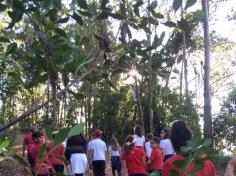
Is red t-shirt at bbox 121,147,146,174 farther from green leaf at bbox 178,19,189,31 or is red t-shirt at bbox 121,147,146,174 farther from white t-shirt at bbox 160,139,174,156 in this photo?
green leaf at bbox 178,19,189,31

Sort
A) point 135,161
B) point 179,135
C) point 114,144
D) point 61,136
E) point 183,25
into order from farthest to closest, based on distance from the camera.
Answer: point 114,144 → point 135,161 → point 179,135 → point 183,25 → point 61,136

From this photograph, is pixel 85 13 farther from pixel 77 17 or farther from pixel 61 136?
pixel 61 136

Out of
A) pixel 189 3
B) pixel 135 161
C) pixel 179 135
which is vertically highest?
pixel 189 3

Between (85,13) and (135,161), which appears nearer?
(85,13)

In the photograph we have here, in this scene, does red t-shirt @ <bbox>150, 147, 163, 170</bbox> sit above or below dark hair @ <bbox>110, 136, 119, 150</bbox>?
below

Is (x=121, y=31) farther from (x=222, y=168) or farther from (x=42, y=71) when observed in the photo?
(x=222, y=168)

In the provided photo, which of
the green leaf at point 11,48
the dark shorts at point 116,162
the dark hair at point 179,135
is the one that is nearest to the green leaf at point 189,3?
the green leaf at point 11,48

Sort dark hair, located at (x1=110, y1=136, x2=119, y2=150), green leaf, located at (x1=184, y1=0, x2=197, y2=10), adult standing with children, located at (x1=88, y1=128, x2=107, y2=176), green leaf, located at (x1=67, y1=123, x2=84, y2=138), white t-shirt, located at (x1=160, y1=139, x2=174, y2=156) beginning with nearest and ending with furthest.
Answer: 1. green leaf, located at (x1=67, y1=123, x2=84, y2=138)
2. green leaf, located at (x1=184, y1=0, x2=197, y2=10)
3. white t-shirt, located at (x1=160, y1=139, x2=174, y2=156)
4. adult standing with children, located at (x1=88, y1=128, x2=107, y2=176)
5. dark hair, located at (x1=110, y1=136, x2=119, y2=150)

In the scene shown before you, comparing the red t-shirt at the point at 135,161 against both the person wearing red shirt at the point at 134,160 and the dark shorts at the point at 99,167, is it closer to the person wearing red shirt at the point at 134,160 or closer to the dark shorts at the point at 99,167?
the person wearing red shirt at the point at 134,160

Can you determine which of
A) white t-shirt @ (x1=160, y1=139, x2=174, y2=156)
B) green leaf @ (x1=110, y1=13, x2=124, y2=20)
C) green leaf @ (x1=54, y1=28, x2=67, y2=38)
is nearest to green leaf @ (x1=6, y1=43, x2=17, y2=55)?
green leaf @ (x1=54, y1=28, x2=67, y2=38)

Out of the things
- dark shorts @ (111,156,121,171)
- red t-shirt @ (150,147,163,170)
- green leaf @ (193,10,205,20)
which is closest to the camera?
green leaf @ (193,10,205,20)

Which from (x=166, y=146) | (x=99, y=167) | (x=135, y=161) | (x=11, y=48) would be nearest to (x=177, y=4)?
(x=11, y=48)

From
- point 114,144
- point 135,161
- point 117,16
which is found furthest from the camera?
point 114,144

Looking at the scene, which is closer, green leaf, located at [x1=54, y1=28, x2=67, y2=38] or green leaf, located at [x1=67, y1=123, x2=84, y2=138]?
green leaf, located at [x1=67, y1=123, x2=84, y2=138]
